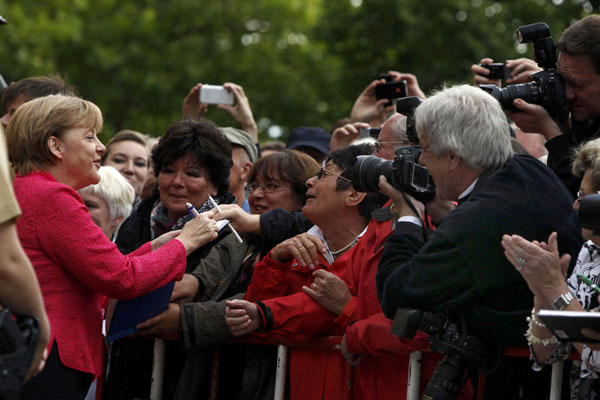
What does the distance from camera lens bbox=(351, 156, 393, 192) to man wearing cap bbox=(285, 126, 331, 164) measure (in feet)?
8.87

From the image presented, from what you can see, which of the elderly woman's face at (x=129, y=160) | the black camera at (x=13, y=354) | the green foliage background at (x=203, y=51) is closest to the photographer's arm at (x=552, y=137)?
the black camera at (x=13, y=354)

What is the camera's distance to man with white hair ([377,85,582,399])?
372 cm

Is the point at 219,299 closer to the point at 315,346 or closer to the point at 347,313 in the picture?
the point at 315,346

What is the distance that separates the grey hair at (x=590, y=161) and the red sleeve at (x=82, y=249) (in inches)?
75.5

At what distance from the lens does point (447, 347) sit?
3.82 m

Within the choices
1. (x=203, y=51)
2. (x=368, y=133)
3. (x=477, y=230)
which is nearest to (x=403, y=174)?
(x=477, y=230)

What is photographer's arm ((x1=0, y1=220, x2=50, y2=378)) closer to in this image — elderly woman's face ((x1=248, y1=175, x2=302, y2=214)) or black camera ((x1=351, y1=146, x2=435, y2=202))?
black camera ((x1=351, y1=146, x2=435, y2=202))

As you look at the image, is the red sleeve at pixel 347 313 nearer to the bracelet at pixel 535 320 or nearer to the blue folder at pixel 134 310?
the blue folder at pixel 134 310

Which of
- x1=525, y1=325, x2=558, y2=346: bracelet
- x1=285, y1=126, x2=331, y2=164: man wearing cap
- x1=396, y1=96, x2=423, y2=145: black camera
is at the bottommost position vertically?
x1=525, y1=325, x2=558, y2=346: bracelet

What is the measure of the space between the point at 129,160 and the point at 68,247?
3603 mm

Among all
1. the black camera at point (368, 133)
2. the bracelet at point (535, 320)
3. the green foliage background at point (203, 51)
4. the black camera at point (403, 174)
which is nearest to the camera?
the bracelet at point (535, 320)

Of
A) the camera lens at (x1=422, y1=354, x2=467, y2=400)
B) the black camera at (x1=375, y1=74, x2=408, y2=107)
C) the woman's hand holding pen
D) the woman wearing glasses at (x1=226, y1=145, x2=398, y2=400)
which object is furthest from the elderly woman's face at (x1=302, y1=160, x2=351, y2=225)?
the black camera at (x1=375, y1=74, x2=408, y2=107)

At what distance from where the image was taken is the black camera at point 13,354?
9.20 ft


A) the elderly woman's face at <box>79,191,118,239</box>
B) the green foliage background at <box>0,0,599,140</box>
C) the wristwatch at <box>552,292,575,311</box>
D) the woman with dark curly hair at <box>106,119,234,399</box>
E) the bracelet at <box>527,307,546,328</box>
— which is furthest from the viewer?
the green foliage background at <box>0,0,599,140</box>
